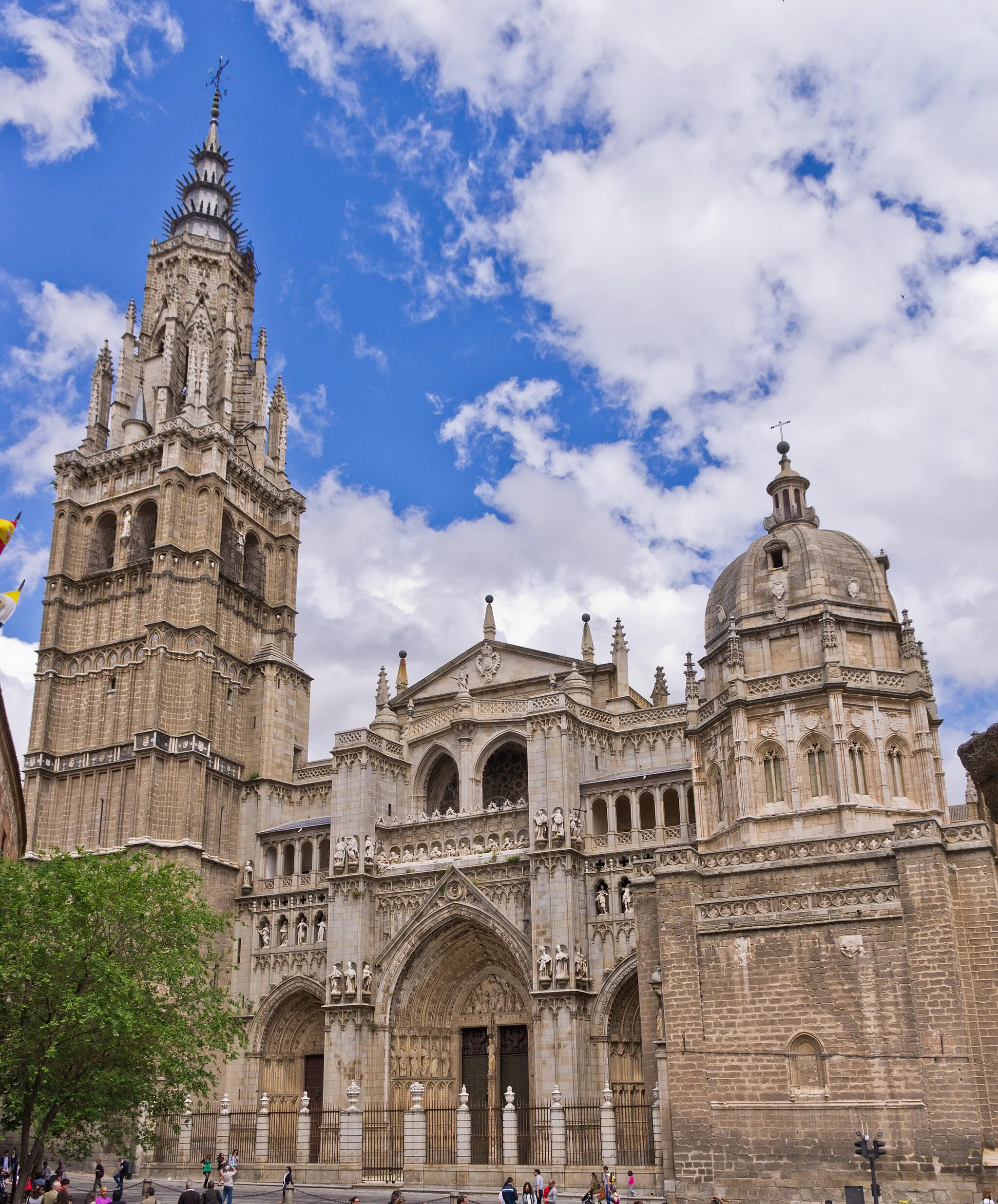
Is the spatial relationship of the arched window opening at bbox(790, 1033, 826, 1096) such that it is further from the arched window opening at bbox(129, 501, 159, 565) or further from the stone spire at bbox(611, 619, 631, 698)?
the arched window opening at bbox(129, 501, 159, 565)

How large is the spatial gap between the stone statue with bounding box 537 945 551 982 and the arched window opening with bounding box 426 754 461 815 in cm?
949

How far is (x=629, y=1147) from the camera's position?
30328mm

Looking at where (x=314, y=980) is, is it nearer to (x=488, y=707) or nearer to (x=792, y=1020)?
(x=488, y=707)

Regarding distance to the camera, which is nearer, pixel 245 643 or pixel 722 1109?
pixel 722 1109

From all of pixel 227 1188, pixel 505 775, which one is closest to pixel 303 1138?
pixel 227 1188

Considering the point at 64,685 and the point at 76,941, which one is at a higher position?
the point at 64,685

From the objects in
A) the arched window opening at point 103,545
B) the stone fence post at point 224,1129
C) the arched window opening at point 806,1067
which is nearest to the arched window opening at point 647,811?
the stone fence post at point 224,1129

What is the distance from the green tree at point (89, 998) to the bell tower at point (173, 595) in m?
16.9

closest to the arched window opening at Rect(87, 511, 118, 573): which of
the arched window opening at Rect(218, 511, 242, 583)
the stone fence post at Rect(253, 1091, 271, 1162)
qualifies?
the arched window opening at Rect(218, 511, 242, 583)

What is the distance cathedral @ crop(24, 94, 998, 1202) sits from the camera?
71.4 ft

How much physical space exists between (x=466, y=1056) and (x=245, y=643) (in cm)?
1931

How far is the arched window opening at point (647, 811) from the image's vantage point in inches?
1507

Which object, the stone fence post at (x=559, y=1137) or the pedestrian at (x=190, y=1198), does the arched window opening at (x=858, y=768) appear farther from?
the pedestrian at (x=190, y=1198)

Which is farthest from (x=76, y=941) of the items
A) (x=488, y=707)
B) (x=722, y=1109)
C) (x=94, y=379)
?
(x=94, y=379)
